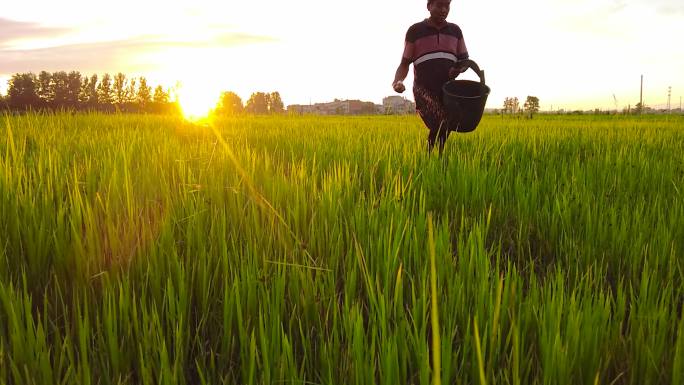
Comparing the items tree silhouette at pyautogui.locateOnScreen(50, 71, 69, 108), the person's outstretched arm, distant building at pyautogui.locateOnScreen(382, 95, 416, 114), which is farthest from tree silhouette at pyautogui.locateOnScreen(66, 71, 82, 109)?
the person's outstretched arm

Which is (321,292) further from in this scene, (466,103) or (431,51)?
(431,51)

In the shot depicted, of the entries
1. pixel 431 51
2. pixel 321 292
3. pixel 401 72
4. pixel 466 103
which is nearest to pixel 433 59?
pixel 431 51

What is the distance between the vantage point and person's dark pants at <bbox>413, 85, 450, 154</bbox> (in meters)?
3.55

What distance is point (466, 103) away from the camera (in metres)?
2.98

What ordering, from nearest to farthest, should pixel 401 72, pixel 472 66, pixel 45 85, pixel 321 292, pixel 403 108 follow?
pixel 321 292
pixel 472 66
pixel 401 72
pixel 403 108
pixel 45 85

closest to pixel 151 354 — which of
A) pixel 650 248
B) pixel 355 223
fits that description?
pixel 355 223

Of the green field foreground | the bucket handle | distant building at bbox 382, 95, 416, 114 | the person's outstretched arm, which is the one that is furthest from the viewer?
distant building at bbox 382, 95, 416, 114

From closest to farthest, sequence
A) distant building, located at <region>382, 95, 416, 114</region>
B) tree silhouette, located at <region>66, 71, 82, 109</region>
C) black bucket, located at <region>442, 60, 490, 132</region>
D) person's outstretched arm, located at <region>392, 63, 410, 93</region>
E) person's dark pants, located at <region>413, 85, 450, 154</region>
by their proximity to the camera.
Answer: black bucket, located at <region>442, 60, 490, 132</region> < person's dark pants, located at <region>413, 85, 450, 154</region> < person's outstretched arm, located at <region>392, 63, 410, 93</region> < distant building, located at <region>382, 95, 416, 114</region> < tree silhouette, located at <region>66, 71, 82, 109</region>

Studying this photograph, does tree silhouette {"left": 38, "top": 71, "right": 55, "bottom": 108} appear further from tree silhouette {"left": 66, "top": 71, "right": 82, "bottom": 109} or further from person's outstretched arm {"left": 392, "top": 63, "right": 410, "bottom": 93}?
person's outstretched arm {"left": 392, "top": 63, "right": 410, "bottom": 93}

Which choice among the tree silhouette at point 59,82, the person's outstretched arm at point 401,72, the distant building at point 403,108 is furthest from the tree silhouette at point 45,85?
the person's outstretched arm at point 401,72

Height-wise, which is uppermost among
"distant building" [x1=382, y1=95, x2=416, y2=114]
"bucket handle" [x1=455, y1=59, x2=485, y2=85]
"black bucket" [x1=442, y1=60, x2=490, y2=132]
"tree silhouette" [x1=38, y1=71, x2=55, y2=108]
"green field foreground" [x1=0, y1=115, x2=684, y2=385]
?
"tree silhouette" [x1=38, y1=71, x2=55, y2=108]

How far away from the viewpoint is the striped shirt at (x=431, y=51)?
11.9ft

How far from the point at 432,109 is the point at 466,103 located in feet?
2.10

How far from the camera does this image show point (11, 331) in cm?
89
